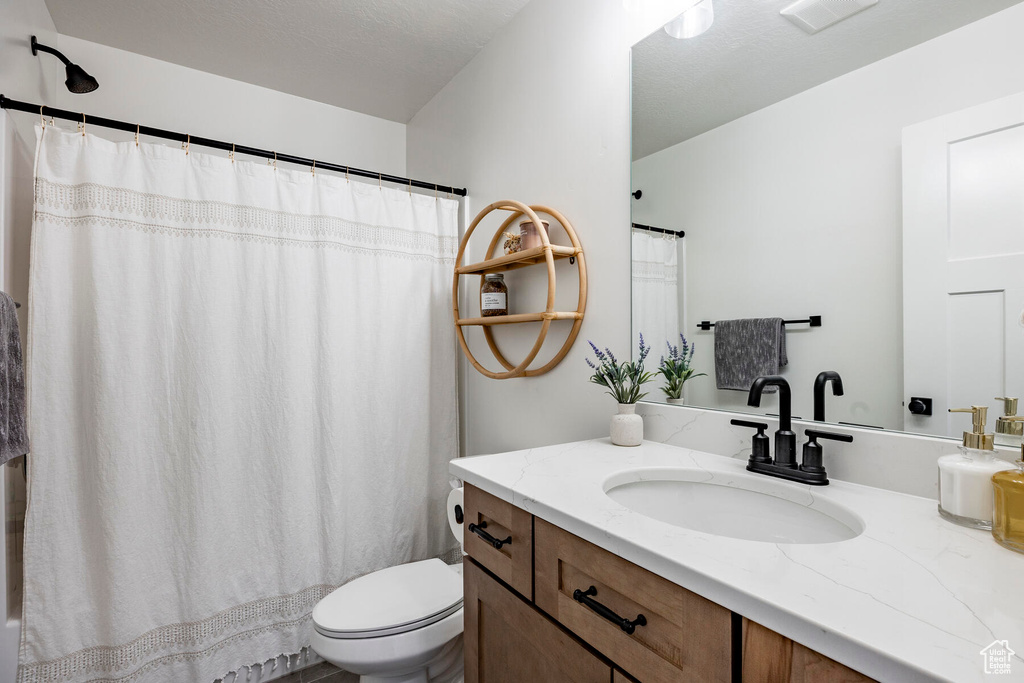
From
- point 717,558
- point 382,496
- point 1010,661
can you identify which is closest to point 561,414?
point 382,496

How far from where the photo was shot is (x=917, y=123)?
0.88m

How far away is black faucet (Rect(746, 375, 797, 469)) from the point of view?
97cm

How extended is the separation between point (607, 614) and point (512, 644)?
32 cm

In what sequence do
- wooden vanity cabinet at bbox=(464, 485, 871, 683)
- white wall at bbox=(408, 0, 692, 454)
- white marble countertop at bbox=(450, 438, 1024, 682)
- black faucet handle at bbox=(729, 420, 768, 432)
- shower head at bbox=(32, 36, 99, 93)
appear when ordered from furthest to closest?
shower head at bbox=(32, 36, 99, 93), white wall at bbox=(408, 0, 692, 454), black faucet handle at bbox=(729, 420, 768, 432), wooden vanity cabinet at bbox=(464, 485, 871, 683), white marble countertop at bbox=(450, 438, 1024, 682)

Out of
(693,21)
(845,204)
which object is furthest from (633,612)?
(693,21)

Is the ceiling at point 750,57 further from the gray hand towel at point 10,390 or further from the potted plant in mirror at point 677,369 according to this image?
the gray hand towel at point 10,390

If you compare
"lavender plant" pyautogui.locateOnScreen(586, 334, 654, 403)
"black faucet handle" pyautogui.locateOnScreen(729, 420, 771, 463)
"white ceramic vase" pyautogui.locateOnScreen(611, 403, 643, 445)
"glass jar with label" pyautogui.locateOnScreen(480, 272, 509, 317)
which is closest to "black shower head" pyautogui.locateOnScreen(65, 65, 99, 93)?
Answer: "glass jar with label" pyautogui.locateOnScreen(480, 272, 509, 317)

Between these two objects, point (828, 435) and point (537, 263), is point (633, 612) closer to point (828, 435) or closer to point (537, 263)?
point (828, 435)

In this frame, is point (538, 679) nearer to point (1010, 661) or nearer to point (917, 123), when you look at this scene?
point (1010, 661)

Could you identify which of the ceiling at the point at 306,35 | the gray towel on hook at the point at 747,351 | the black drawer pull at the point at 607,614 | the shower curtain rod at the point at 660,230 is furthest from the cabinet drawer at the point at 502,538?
the ceiling at the point at 306,35

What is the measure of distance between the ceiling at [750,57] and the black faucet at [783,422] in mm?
644

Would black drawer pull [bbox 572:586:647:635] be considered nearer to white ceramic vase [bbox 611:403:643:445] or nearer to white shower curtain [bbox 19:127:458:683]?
white ceramic vase [bbox 611:403:643:445]

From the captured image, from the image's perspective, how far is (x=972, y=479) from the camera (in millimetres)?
708

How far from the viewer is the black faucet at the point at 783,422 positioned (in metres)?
0.97
